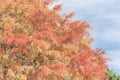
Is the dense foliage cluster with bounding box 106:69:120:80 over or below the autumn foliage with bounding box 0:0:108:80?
over

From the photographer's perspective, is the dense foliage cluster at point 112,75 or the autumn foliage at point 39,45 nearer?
the autumn foliage at point 39,45

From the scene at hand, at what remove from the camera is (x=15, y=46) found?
3328 centimetres

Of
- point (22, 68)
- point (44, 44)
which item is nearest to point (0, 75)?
point (22, 68)

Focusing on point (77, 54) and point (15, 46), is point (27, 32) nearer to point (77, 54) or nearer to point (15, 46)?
point (15, 46)

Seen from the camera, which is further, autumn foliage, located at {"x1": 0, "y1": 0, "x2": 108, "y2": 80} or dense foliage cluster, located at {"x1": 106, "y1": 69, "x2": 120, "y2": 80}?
dense foliage cluster, located at {"x1": 106, "y1": 69, "x2": 120, "y2": 80}

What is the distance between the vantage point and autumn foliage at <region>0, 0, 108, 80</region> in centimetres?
3219

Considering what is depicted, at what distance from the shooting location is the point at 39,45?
32031 mm

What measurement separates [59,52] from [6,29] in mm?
4324

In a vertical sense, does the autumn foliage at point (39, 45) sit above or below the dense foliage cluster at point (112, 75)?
below

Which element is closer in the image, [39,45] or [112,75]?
[39,45]

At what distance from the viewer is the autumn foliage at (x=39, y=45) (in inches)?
1267

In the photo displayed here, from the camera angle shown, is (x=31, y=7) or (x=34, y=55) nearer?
(x=34, y=55)

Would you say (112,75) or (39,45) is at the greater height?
(112,75)

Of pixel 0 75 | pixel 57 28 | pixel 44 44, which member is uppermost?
pixel 57 28
